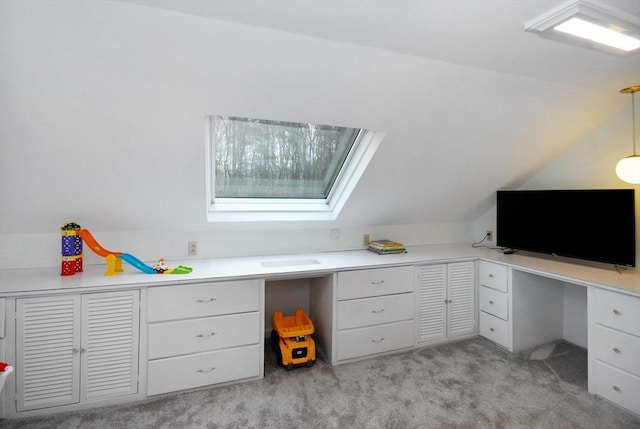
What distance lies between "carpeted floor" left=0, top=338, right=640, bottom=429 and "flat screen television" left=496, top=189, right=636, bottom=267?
91 cm

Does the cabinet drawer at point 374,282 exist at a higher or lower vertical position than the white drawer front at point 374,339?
higher

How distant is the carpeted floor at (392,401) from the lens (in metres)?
1.87

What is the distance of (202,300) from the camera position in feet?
7.00

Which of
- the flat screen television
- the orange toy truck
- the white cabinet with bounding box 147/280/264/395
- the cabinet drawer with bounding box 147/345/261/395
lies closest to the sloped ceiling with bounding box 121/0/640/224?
the flat screen television

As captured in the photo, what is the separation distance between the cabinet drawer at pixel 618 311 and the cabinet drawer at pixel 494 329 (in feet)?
2.42

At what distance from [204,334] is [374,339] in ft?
4.31

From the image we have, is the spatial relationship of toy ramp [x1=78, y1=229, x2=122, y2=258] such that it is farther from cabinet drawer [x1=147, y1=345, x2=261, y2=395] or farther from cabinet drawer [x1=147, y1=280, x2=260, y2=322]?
cabinet drawer [x1=147, y1=345, x2=261, y2=395]

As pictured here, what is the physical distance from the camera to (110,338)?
6.49 feet

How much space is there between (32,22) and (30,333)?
1.63 metres

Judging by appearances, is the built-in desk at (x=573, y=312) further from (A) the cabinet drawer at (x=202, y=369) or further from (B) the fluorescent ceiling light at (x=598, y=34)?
(A) the cabinet drawer at (x=202, y=369)

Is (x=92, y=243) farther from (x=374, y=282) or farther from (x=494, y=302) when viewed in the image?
(x=494, y=302)

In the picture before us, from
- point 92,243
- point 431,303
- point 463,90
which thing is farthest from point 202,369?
point 463,90

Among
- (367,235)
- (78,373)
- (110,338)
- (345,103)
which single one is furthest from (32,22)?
(367,235)

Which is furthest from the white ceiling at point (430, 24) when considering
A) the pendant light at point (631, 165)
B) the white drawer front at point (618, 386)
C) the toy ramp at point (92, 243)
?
the white drawer front at point (618, 386)
